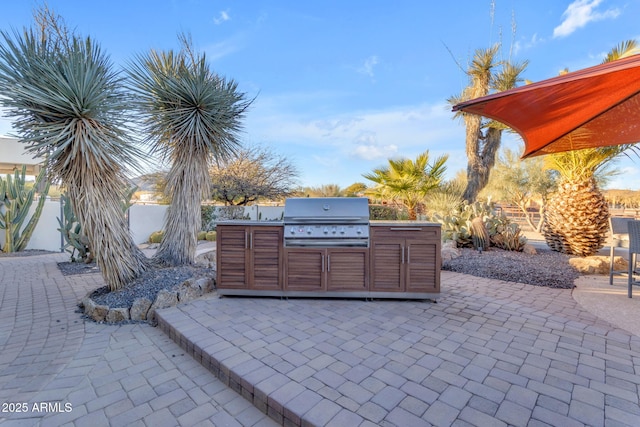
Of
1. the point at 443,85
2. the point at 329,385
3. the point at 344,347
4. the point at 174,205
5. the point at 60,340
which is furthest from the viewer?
the point at 443,85

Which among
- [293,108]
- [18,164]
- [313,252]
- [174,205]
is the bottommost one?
[313,252]

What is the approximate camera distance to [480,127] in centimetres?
883

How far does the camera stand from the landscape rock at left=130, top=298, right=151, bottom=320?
10.3 feet

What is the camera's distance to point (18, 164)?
35.1ft

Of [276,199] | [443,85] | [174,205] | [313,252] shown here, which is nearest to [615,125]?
[313,252]

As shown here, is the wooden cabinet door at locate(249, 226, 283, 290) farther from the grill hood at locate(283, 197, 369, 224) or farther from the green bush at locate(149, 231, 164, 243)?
the green bush at locate(149, 231, 164, 243)

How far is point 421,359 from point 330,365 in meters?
0.69

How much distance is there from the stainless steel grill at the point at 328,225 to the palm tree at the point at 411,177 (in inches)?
159

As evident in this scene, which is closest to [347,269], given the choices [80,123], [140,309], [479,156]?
[140,309]

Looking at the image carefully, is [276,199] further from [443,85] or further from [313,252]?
[313,252]

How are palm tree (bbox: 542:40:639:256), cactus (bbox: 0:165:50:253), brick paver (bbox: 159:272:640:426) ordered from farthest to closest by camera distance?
cactus (bbox: 0:165:50:253) → palm tree (bbox: 542:40:639:256) → brick paver (bbox: 159:272:640:426)

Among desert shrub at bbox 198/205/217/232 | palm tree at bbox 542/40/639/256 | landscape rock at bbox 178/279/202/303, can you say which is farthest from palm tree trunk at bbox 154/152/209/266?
palm tree at bbox 542/40/639/256

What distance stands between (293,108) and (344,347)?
9.16 metres

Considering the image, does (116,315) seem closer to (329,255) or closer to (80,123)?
(80,123)
